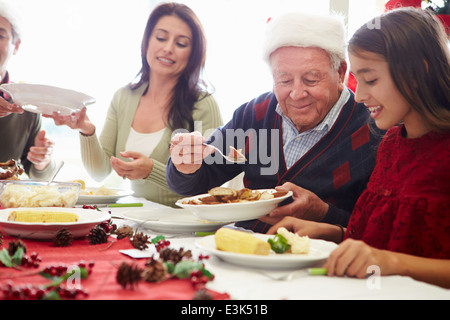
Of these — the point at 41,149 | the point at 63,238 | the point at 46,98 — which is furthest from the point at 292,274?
the point at 41,149

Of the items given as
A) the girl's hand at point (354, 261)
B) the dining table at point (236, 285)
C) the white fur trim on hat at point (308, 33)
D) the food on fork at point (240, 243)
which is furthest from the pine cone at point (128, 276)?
the white fur trim on hat at point (308, 33)

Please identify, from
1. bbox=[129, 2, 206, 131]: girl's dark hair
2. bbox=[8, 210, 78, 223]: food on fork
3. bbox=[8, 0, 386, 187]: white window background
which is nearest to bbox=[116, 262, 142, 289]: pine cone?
bbox=[8, 210, 78, 223]: food on fork

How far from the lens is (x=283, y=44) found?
5.18ft

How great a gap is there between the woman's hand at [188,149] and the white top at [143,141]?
976 mm

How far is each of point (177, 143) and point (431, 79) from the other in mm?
808

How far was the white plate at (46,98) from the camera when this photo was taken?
1.46 metres

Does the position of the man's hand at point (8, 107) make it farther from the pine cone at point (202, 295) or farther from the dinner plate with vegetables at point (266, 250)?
the pine cone at point (202, 295)

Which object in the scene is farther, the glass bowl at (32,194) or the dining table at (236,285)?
the glass bowl at (32,194)

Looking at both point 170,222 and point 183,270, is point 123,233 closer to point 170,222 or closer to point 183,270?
point 170,222

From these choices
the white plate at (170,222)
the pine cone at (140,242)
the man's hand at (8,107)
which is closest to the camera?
the pine cone at (140,242)

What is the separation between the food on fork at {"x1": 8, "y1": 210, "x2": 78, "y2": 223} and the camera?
→ 3.70 feet

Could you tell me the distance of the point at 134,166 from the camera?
196 centimetres
